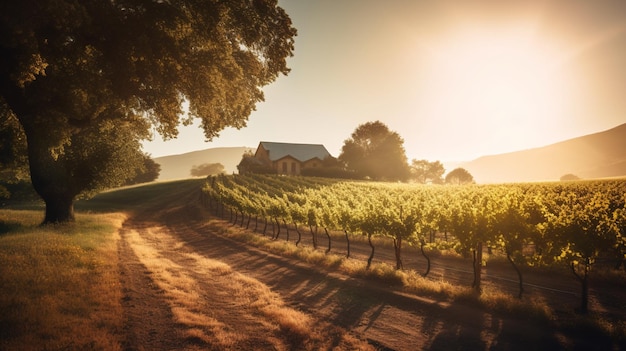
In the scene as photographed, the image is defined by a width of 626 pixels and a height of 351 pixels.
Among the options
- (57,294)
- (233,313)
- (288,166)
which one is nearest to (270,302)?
(233,313)

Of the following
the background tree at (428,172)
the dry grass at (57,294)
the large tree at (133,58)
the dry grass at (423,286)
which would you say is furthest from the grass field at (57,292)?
the background tree at (428,172)

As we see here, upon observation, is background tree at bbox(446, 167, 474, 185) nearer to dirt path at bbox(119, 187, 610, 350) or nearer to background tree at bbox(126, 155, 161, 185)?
background tree at bbox(126, 155, 161, 185)

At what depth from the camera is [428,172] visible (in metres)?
117

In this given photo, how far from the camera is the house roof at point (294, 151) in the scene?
268 ft

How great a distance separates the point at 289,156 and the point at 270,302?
68120 millimetres

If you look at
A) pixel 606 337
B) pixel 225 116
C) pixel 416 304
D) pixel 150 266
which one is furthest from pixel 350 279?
pixel 225 116

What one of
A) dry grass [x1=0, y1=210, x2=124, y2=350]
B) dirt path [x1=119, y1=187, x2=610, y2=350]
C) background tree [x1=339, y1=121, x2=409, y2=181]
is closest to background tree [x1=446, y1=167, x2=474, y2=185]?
background tree [x1=339, y1=121, x2=409, y2=181]

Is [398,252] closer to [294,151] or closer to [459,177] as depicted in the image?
[294,151]

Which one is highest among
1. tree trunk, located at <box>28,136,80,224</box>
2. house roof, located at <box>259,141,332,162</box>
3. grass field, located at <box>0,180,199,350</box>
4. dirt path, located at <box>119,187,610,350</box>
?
house roof, located at <box>259,141,332,162</box>

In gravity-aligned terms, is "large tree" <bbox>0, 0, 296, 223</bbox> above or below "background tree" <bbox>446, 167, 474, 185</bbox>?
above

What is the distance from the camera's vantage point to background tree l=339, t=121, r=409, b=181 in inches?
3201

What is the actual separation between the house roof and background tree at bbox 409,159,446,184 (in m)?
45.0

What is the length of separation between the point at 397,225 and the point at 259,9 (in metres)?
14.2

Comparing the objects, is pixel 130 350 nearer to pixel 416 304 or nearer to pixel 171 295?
pixel 171 295
